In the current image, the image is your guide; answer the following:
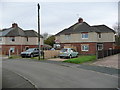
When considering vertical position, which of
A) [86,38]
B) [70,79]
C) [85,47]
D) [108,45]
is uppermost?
[86,38]

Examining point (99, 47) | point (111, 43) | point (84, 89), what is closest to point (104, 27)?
point (111, 43)

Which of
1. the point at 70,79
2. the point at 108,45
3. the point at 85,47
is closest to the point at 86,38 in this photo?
the point at 85,47

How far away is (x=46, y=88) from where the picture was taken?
7.34m

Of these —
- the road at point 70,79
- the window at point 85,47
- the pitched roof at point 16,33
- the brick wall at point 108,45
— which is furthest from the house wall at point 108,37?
the road at point 70,79

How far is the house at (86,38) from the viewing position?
3081 cm

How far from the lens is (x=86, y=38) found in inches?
1235

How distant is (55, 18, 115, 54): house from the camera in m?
30.8

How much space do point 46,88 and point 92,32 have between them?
24.9 meters

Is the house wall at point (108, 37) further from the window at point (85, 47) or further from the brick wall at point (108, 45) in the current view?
the window at point (85, 47)

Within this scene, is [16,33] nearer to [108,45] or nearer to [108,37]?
[108,37]

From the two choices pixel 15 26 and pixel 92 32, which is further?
pixel 15 26

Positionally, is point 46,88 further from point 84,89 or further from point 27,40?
point 27,40

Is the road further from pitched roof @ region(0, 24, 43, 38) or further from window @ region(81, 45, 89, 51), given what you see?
pitched roof @ region(0, 24, 43, 38)

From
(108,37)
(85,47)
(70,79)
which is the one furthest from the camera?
(108,37)
